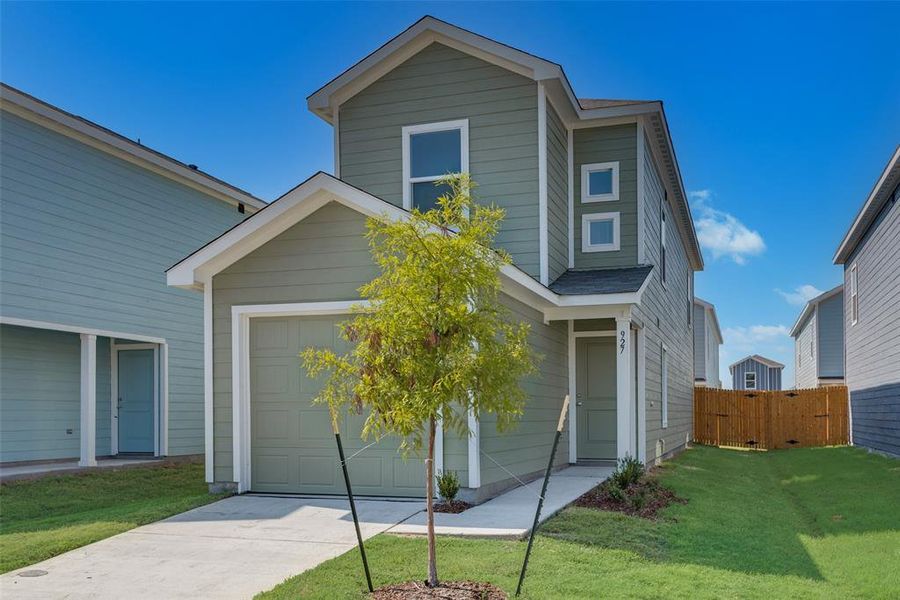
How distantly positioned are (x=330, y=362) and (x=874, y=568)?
5.01m

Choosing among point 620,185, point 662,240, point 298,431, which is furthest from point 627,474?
point 662,240

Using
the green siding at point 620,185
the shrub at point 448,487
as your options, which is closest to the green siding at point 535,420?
the shrub at point 448,487

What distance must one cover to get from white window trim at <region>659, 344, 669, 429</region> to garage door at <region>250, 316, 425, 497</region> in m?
8.14

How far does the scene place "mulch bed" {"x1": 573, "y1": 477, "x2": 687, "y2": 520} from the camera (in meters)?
8.82

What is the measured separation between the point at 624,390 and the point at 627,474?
5.37ft

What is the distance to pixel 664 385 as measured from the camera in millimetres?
16391

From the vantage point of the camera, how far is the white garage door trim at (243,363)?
9710 mm

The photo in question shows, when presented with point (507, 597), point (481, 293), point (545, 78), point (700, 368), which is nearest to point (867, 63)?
point (545, 78)

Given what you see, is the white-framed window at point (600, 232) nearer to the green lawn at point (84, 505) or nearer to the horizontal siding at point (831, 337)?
the green lawn at point (84, 505)

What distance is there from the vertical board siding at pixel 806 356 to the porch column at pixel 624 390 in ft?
80.0

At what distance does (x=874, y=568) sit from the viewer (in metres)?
6.71

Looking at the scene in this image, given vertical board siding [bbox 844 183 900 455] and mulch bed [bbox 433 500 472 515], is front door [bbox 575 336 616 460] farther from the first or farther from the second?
vertical board siding [bbox 844 183 900 455]

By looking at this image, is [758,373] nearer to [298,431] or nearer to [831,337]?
[831,337]

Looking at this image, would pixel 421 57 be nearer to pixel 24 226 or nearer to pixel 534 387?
pixel 534 387
